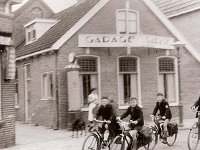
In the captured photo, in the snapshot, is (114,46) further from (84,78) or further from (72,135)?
(72,135)

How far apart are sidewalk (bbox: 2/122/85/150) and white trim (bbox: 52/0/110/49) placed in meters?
3.61

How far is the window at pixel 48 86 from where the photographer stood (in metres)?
19.6

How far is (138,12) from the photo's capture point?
20.8m

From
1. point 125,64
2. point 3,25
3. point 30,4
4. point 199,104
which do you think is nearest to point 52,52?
point 125,64

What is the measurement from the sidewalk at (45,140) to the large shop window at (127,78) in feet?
12.3

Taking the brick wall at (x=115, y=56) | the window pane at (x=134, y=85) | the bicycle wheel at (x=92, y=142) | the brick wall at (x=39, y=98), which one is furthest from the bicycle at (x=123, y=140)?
the window pane at (x=134, y=85)

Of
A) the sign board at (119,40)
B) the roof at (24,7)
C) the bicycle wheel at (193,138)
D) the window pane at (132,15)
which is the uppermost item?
the roof at (24,7)

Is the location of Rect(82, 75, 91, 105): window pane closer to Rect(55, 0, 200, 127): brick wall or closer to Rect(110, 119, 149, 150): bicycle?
Rect(55, 0, 200, 127): brick wall

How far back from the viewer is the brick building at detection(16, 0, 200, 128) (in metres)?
18.9

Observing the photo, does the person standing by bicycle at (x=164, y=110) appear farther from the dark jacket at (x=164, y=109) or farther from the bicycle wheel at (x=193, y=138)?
the bicycle wheel at (x=193, y=138)

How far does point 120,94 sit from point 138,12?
392cm

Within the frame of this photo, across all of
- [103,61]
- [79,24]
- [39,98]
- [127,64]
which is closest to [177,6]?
[127,64]

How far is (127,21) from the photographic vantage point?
20.5 meters

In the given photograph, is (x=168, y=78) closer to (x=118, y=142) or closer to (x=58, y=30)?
(x=58, y=30)
